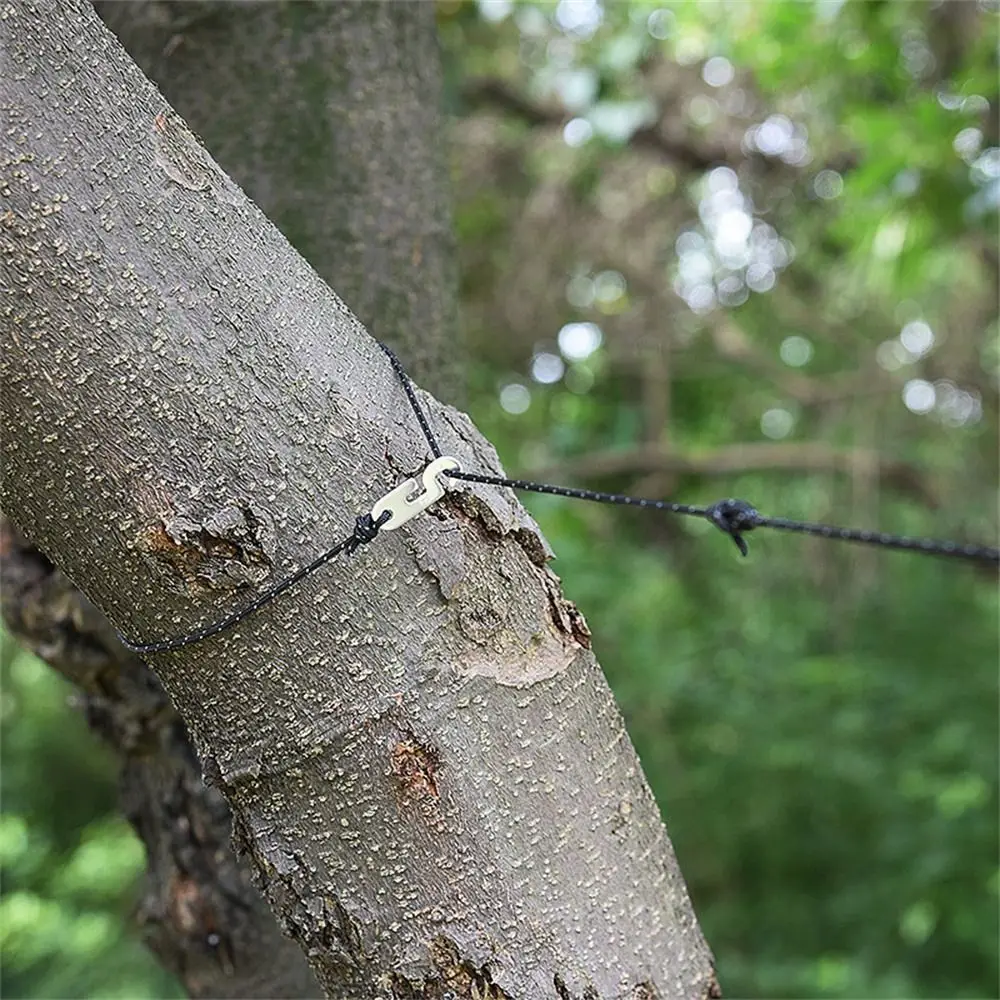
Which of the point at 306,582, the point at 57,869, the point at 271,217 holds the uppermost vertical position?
the point at 271,217

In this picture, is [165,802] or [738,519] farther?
[165,802]

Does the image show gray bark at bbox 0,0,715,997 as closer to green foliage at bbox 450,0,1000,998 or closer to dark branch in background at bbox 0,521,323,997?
dark branch in background at bbox 0,521,323,997

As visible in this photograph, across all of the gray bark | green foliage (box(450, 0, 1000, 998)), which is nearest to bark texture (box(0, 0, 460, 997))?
the gray bark

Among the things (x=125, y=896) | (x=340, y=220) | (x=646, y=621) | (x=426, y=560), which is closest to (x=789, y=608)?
(x=646, y=621)

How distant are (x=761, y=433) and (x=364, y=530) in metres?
2.69

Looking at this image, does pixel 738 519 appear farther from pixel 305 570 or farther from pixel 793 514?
pixel 793 514

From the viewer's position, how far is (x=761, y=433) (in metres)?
3.01

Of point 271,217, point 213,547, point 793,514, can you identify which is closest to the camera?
point 213,547

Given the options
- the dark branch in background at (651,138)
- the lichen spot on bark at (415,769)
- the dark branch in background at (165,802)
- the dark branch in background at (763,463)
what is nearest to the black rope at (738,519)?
the lichen spot on bark at (415,769)

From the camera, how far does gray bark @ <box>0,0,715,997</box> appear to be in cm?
41

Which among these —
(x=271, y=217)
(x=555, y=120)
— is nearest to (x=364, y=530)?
(x=271, y=217)

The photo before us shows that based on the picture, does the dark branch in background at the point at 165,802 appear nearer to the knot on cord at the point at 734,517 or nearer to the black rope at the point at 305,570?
the black rope at the point at 305,570

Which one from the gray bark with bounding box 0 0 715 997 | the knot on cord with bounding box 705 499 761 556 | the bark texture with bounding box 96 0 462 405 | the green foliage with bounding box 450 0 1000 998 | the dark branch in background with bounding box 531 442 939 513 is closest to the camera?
the gray bark with bounding box 0 0 715 997

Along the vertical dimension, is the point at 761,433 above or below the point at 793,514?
above
